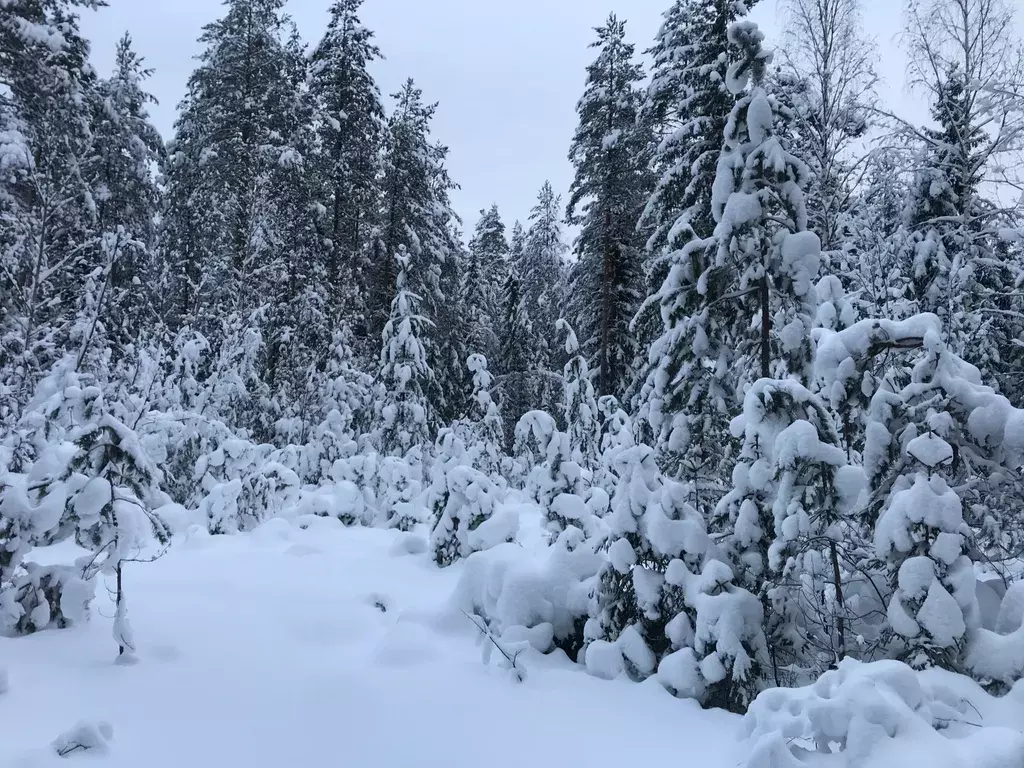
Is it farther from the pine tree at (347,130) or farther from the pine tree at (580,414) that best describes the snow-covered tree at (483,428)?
the pine tree at (347,130)

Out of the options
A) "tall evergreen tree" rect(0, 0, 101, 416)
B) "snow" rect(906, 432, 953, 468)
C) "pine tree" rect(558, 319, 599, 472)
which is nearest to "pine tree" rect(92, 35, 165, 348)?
"tall evergreen tree" rect(0, 0, 101, 416)

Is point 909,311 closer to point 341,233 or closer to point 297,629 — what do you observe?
point 297,629

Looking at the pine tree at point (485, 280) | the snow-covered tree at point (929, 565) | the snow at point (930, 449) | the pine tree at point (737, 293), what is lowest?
the snow-covered tree at point (929, 565)

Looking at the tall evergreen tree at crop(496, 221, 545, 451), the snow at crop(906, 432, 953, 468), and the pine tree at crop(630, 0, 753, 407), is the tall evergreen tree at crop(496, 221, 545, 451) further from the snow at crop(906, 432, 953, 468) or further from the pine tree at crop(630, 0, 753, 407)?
the snow at crop(906, 432, 953, 468)

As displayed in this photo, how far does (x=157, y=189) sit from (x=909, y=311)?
74.6 feet

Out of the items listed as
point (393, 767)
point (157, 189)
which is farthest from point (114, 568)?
point (157, 189)

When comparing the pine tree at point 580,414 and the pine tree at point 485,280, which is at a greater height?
the pine tree at point 485,280

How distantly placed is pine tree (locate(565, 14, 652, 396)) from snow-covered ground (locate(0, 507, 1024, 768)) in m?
15.8

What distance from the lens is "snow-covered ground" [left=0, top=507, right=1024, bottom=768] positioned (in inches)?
100

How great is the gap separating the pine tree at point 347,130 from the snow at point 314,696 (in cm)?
1608

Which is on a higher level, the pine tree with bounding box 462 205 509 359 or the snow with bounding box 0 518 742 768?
the pine tree with bounding box 462 205 509 359

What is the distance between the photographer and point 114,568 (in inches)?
163

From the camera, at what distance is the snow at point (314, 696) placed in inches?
124

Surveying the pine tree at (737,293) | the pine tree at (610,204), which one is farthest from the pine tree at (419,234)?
the pine tree at (737,293)
